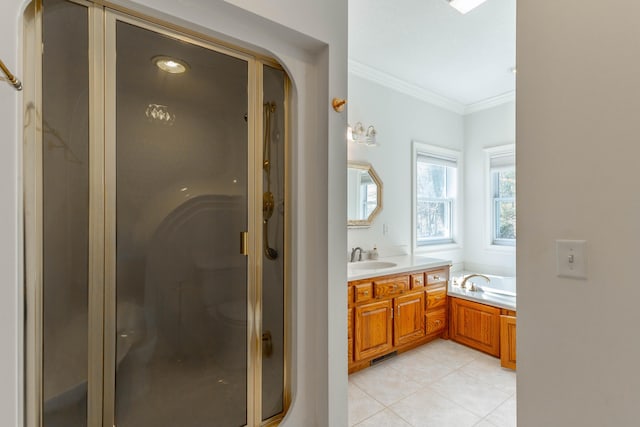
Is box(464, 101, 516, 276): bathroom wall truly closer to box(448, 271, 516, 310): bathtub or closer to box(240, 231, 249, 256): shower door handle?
box(448, 271, 516, 310): bathtub

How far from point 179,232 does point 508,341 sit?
2.76 meters

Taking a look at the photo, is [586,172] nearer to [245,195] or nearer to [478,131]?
[245,195]

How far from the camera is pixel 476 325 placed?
284 cm

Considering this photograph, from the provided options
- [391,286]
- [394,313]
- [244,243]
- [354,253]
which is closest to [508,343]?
[394,313]

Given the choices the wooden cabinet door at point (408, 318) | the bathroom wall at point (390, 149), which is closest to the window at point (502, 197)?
the bathroom wall at point (390, 149)

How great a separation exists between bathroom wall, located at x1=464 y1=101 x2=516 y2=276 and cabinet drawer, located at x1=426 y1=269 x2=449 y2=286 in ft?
3.68

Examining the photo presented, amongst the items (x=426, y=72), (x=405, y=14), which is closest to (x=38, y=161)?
(x=405, y=14)

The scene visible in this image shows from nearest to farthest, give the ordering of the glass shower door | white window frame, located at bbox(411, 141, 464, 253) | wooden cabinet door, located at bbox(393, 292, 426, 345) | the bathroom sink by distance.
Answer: the glass shower door → wooden cabinet door, located at bbox(393, 292, 426, 345) → the bathroom sink → white window frame, located at bbox(411, 141, 464, 253)

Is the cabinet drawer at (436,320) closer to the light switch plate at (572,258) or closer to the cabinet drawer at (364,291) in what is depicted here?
the cabinet drawer at (364,291)

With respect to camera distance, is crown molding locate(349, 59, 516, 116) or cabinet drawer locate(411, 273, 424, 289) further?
crown molding locate(349, 59, 516, 116)

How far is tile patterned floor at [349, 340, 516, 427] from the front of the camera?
1.92m

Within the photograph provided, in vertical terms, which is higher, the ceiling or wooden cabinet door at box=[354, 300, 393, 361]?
the ceiling

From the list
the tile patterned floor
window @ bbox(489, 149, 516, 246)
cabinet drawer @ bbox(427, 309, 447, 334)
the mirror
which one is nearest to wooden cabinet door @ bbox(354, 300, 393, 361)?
the tile patterned floor

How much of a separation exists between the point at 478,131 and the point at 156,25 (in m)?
4.01
